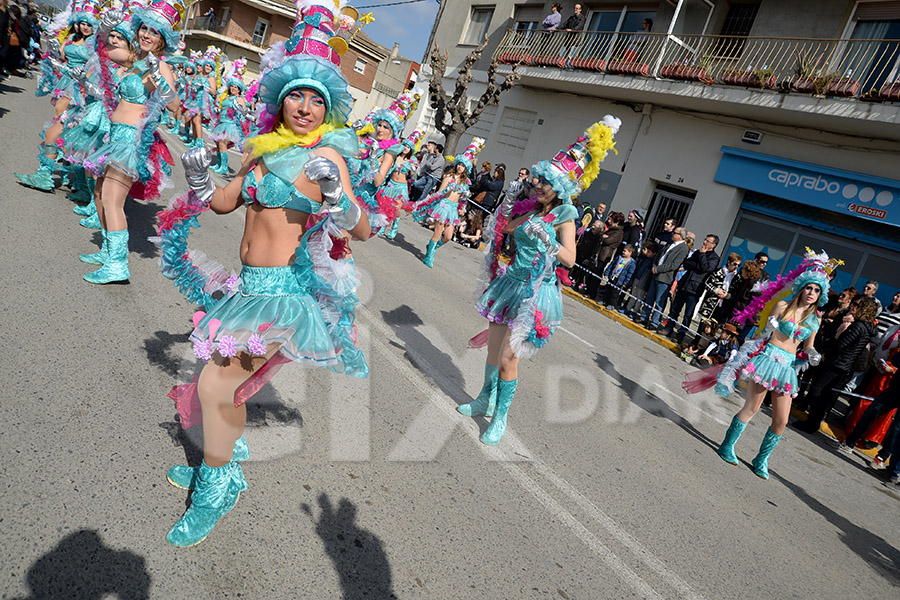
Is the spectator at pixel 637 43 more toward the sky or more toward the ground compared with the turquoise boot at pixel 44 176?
more toward the sky

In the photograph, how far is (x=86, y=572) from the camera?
234cm

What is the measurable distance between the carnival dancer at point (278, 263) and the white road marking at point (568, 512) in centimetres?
185

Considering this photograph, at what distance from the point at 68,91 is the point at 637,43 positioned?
15.1 metres

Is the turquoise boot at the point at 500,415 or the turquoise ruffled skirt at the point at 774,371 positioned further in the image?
the turquoise ruffled skirt at the point at 774,371

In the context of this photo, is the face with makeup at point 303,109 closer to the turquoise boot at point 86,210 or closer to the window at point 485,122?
the turquoise boot at point 86,210

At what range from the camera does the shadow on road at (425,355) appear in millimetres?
5438

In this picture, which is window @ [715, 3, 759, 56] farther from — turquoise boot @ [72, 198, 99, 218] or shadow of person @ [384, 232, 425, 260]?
turquoise boot @ [72, 198, 99, 218]

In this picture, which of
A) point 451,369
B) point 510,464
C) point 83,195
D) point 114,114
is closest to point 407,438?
point 510,464

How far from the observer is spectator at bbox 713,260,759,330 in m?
10.2

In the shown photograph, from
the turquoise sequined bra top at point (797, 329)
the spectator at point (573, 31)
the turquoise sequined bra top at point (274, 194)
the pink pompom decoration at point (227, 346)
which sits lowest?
the pink pompom decoration at point (227, 346)

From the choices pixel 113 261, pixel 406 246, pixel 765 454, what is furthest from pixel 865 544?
pixel 406 246

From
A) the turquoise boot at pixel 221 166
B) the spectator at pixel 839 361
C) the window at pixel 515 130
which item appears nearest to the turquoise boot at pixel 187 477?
the spectator at pixel 839 361

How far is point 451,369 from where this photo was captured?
234 inches

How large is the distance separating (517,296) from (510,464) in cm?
124
